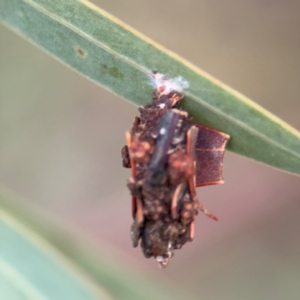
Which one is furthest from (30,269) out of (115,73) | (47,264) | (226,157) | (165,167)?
(226,157)

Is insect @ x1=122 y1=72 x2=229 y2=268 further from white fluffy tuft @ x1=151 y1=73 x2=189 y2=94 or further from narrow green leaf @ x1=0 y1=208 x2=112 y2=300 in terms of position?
narrow green leaf @ x1=0 y1=208 x2=112 y2=300

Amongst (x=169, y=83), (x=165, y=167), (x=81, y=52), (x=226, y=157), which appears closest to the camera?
(x=165, y=167)

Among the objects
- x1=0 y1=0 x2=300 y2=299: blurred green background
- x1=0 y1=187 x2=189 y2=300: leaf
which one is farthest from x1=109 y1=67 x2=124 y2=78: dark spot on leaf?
x1=0 y1=0 x2=300 y2=299: blurred green background

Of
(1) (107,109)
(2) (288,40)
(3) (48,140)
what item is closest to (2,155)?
(3) (48,140)

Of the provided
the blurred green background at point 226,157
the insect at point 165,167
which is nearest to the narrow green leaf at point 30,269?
the insect at point 165,167

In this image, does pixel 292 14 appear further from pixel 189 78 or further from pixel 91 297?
pixel 91 297

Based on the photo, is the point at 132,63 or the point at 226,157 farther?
the point at 226,157

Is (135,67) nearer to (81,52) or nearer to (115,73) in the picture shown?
(115,73)
